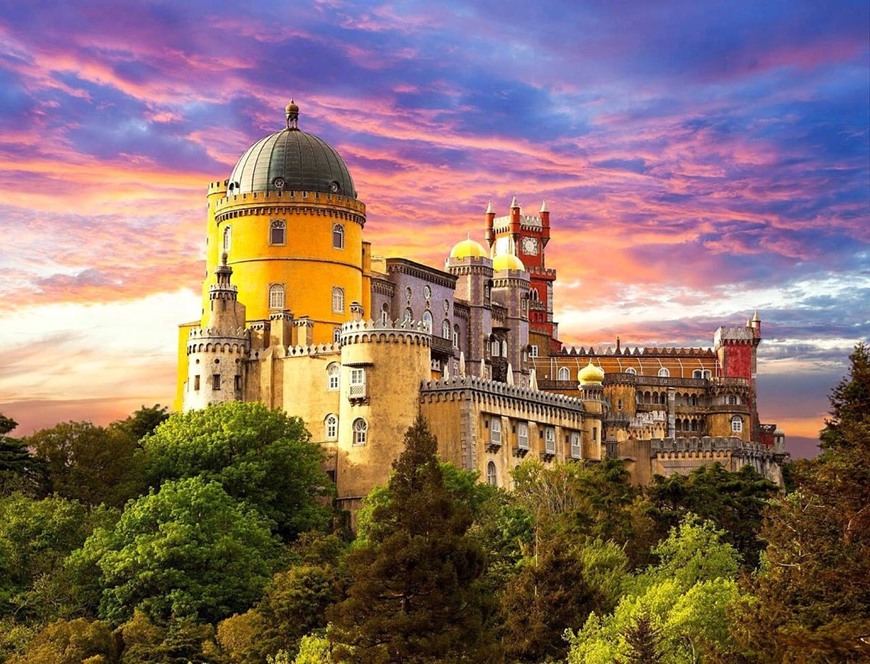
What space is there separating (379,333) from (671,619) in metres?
29.2

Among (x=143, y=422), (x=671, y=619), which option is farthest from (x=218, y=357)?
(x=671, y=619)

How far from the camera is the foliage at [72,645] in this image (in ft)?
250

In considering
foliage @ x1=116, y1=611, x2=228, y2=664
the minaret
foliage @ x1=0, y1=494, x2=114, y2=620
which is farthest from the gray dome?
foliage @ x1=116, y1=611, x2=228, y2=664

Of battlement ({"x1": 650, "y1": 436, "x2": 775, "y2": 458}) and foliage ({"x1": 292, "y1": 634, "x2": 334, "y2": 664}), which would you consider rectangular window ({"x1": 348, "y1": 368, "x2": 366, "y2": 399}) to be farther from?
foliage ({"x1": 292, "y1": 634, "x2": 334, "y2": 664})

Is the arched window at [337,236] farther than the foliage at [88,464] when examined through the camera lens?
Yes

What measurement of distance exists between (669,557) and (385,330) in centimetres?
1940

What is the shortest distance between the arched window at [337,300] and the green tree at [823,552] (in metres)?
41.9

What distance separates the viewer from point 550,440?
104 meters

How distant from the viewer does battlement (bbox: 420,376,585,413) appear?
96.4 m

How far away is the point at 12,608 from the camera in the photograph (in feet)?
274

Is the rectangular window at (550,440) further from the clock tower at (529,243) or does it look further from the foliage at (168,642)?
the clock tower at (529,243)

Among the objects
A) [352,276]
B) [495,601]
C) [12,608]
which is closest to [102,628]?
[12,608]

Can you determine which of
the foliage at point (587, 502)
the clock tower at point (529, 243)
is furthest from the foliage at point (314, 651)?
the clock tower at point (529, 243)

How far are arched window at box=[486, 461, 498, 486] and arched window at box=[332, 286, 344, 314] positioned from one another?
13.6 meters
